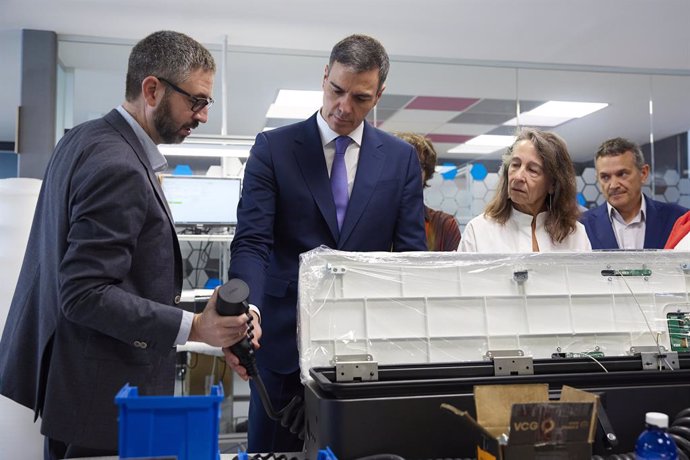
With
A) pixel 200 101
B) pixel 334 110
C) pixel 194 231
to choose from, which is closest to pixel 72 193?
pixel 200 101

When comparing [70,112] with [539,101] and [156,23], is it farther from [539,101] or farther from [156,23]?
[539,101]

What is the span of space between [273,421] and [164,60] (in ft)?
2.75

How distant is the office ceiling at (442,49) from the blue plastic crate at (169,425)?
3371 millimetres

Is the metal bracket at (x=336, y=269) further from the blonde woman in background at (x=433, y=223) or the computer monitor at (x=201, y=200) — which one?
the computer monitor at (x=201, y=200)

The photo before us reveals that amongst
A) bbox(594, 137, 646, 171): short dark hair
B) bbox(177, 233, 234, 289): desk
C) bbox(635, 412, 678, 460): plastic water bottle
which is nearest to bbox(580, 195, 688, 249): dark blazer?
bbox(594, 137, 646, 171): short dark hair

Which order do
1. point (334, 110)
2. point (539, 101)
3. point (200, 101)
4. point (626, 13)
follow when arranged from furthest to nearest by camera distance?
point (539, 101)
point (626, 13)
point (334, 110)
point (200, 101)

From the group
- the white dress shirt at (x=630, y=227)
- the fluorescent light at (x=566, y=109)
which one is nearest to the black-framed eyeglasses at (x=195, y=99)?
the white dress shirt at (x=630, y=227)

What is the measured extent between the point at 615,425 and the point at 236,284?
27.0 inches

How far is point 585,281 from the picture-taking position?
1.17 meters

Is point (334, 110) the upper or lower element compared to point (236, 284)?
upper

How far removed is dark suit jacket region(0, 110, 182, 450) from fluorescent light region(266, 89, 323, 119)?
13.1 ft

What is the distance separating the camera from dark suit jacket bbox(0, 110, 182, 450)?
1.06 m

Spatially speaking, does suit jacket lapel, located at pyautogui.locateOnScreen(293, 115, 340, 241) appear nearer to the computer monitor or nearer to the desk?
the computer monitor

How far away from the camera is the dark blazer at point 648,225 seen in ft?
8.32
